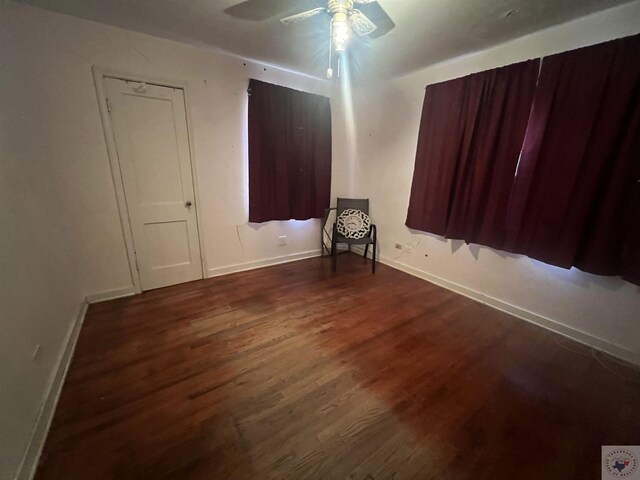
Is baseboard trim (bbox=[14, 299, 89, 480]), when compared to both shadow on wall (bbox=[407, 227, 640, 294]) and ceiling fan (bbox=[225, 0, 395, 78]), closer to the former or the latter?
ceiling fan (bbox=[225, 0, 395, 78])

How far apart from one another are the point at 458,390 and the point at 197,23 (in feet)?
10.8

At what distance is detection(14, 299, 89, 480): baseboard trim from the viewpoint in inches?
41.4

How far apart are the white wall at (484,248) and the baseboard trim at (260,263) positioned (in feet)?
3.71

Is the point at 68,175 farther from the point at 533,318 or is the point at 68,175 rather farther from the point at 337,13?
the point at 533,318

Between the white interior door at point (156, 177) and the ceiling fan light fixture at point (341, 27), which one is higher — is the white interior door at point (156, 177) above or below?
below

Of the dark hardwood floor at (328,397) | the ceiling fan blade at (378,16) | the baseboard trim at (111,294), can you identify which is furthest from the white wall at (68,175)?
the ceiling fan blade at (378,16)

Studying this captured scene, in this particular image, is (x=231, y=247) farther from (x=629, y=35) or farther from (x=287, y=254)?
(x=629, y=35)

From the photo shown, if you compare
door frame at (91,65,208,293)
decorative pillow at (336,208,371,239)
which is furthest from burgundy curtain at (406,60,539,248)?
door frame at (91,65,208,293)

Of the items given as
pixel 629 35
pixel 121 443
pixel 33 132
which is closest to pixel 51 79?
pixel 33 132

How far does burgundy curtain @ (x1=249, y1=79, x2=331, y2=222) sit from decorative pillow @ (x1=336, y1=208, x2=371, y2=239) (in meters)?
0.39

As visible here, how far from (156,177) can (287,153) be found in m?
1.43

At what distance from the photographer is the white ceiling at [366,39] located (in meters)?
1.70

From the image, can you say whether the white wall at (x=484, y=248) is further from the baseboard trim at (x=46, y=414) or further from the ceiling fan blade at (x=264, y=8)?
the baseboard trim at (x=46, y=414)

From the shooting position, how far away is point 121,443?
1189mm
